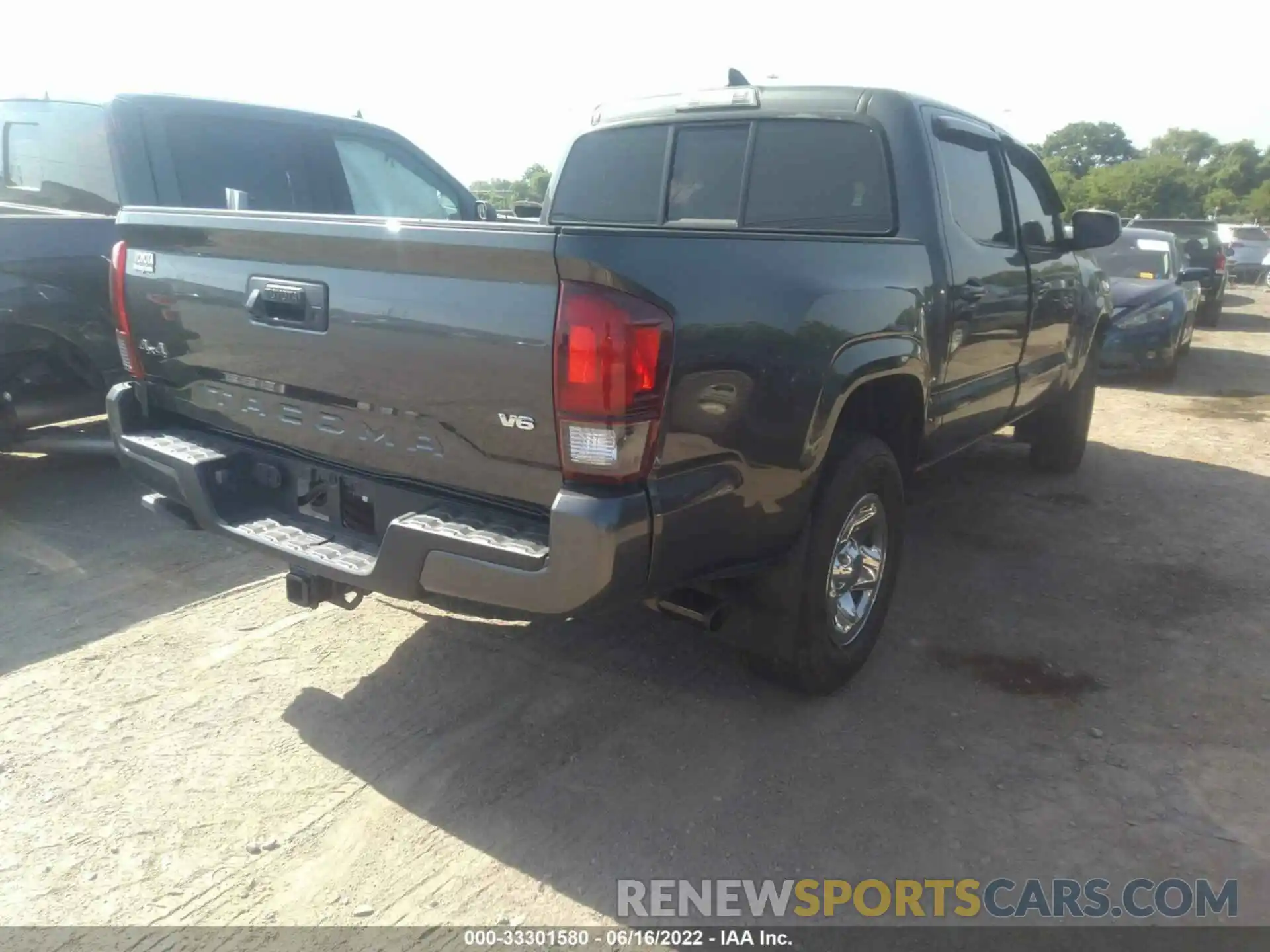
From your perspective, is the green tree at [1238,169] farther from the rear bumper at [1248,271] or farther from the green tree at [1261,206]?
the rear bumper at [1248,271]

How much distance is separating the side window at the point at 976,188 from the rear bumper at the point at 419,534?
2389mm

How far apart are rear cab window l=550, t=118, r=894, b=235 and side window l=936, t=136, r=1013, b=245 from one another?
39 centimetres

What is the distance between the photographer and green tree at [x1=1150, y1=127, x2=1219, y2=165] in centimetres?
7800

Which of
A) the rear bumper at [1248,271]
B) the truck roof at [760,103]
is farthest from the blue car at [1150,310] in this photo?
the rear bumper at [1248,271]

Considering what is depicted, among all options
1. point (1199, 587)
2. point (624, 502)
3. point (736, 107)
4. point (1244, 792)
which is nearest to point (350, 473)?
point (624, 502)

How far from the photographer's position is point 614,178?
4570 mm

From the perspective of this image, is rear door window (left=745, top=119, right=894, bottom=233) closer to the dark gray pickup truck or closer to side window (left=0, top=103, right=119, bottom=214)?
the dark gray pickup truck

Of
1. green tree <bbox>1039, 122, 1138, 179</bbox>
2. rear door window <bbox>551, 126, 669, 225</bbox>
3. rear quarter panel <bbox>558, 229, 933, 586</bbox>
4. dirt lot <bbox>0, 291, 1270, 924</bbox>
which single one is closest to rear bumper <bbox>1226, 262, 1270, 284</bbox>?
dirt lot <bbox>0, 291, 1270, 924</bbox>

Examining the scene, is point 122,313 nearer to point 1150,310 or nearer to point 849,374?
point 849,374

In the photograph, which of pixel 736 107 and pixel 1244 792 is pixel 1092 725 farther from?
pixel 736 107

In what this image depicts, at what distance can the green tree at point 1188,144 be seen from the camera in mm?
78000

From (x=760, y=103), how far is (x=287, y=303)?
2214 millimetres

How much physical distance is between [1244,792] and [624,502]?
2.18 metres

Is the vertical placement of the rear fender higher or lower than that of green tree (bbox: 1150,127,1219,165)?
lower
